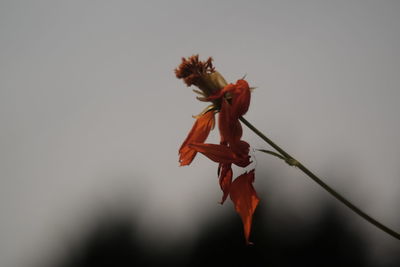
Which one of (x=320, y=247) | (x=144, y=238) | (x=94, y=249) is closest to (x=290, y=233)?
(x=320, y=247)

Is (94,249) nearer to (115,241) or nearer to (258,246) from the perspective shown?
(115,241)

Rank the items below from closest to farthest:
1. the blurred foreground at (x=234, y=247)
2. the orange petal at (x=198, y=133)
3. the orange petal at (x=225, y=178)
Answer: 1. the orange petal at (x=225, y=178)
2. the orange petal at (x=198, y=133)
3. the blurred foreground at (x=234, y=247)

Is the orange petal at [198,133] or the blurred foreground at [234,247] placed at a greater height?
the orange petal at [198,133]

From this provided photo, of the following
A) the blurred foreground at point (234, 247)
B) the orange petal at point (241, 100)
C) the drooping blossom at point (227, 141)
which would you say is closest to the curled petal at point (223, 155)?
the drooping blossom at point (227, 141)

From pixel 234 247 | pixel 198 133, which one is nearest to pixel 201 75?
pixel 198 133

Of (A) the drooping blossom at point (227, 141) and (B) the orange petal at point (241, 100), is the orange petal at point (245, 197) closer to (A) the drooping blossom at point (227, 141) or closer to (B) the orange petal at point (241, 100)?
(A) the drooping blossom at point (227, 141)

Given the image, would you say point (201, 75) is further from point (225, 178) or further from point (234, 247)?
point (234, 247)
